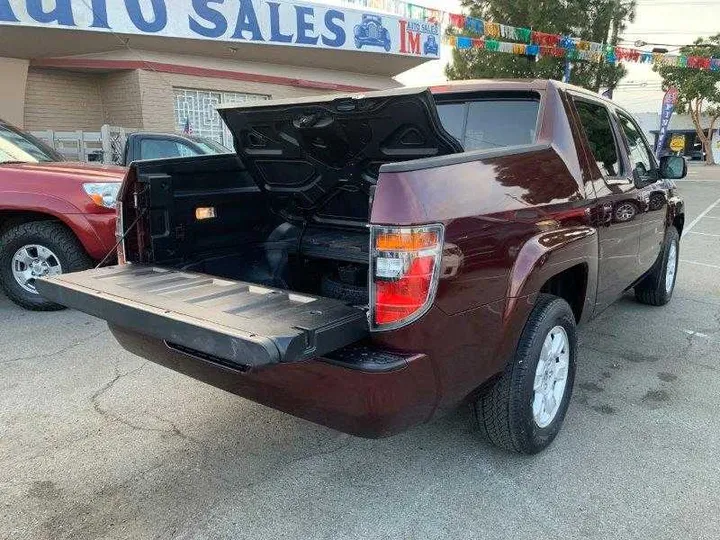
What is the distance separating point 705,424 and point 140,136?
21.3 feet

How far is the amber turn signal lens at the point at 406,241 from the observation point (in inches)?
83.4

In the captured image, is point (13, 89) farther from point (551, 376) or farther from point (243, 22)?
point (551, 376)

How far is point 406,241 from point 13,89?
504 inches

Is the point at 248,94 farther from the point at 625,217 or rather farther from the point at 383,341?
the point at 383,341

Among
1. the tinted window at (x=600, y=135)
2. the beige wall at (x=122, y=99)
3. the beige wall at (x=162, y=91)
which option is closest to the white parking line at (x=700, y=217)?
the tinted window at (x=600, y=135)

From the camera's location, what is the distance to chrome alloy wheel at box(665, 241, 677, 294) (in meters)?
5.56

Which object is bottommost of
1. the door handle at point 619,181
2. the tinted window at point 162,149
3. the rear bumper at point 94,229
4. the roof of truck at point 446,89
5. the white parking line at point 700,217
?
the white parking line at point 700,217

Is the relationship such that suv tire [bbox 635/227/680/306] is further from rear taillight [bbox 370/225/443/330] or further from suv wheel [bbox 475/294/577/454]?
rear taillight [bbox 370/225/443/330]

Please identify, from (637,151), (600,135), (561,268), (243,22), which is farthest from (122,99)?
(561,268)

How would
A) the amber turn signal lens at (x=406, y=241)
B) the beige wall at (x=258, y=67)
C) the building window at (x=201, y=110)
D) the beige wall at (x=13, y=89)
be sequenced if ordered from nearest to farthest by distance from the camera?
the amber turn signal lens at (x=406, y=241), the beige wall at (x=13, y=89), the beige wall at (x=258, y=67), the building window at (x=201, y=110)

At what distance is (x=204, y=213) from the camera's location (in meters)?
3.56

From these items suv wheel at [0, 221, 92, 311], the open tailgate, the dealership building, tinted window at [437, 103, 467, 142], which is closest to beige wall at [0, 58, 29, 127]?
the dealership building

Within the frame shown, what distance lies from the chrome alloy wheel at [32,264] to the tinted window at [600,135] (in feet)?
14.8

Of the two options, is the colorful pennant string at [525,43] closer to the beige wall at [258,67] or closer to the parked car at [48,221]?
the beige wall at [258,67]
